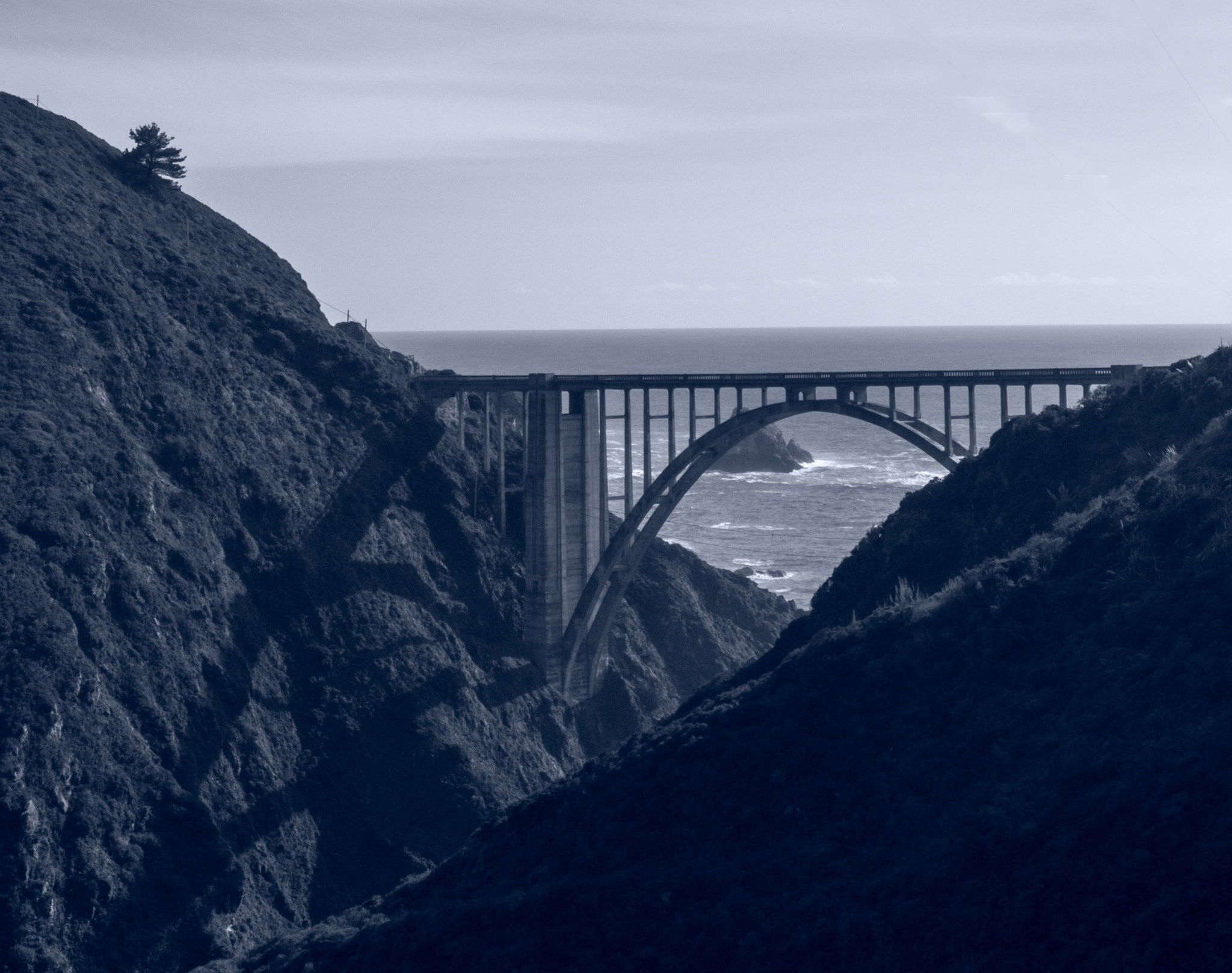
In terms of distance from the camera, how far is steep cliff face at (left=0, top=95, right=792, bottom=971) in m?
39.2

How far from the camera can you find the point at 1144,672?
987 inches

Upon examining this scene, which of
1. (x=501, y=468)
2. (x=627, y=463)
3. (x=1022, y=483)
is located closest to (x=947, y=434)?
(x=1022, y=483)

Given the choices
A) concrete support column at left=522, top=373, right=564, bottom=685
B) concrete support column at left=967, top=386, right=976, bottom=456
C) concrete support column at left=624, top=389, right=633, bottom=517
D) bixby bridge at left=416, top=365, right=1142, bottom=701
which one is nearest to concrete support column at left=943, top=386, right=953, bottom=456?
concrete support column at left=967, top=386, right=976, bottom=456

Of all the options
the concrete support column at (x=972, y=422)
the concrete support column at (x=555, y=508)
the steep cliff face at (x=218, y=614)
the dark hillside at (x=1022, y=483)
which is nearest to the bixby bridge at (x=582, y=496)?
the concrete support column at (x=555, y=508)

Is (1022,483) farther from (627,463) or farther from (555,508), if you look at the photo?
(555,508)

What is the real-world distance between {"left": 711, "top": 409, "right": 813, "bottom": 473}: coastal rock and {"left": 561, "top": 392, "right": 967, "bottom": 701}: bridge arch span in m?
61.6

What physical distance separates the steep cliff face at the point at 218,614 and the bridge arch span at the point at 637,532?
187 cm

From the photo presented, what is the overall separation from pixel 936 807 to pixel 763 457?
317ft

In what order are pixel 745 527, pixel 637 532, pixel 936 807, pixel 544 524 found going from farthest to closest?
pixel 745 527, pixel 637 532, pixel 544 524, pixel 936 807

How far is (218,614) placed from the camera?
47.2 m

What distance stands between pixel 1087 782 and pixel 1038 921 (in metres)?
3.16

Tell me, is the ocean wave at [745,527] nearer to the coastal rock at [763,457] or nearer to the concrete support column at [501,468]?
the coastal rock at [763,457]

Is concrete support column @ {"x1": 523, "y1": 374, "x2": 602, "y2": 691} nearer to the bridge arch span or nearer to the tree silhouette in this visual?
the bridge arch span

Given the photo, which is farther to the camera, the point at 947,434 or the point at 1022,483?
the point at 947,434
